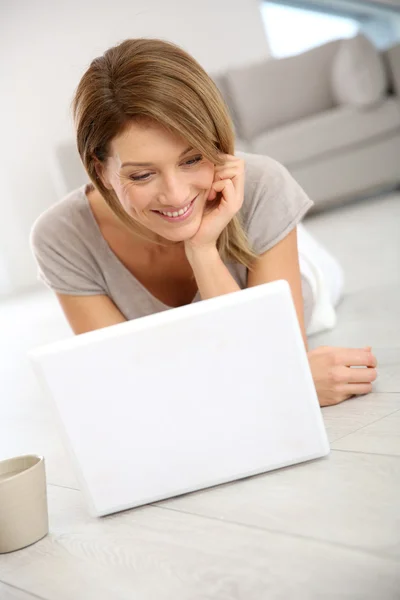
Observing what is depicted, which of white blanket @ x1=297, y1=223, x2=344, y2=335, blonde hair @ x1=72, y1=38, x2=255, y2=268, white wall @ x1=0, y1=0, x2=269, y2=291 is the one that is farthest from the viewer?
white wall @ x1=0, y1=0, x2=269, y2=291

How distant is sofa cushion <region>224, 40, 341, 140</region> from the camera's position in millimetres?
5188

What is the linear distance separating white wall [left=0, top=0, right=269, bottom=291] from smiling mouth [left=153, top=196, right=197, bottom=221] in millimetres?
4677

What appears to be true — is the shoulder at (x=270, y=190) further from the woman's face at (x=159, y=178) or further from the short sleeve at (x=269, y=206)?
the woman's face at (x=159, y=178)

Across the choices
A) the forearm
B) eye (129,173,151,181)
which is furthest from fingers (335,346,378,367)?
eye (129,173,151,181)

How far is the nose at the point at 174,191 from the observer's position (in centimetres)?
135

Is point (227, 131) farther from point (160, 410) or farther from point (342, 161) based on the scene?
point (342, 161)

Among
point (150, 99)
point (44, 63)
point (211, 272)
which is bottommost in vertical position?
point (211, 272)

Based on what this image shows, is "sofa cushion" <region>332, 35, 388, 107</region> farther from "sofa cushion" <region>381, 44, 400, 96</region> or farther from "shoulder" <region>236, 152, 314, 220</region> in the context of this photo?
"shoulder" <region>236, 152, 314, 220</region>

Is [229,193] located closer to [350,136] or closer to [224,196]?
[224,196]

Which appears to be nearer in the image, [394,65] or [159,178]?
[159,178]

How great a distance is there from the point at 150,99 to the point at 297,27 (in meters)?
5.71

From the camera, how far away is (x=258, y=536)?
3.30 ft

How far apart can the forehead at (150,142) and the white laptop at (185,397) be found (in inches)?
13.1

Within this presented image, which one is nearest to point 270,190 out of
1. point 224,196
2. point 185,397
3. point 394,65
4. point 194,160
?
point 224,196
